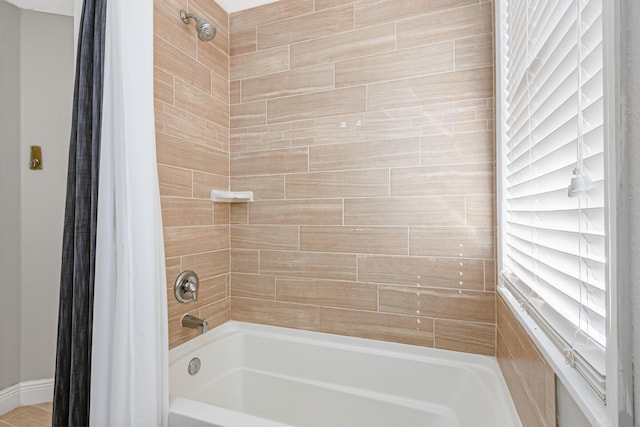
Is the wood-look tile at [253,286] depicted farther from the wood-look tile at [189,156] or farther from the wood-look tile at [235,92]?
the wood-look tile at [235,92]

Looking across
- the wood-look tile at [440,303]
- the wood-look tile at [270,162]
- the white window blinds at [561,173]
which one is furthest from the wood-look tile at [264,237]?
the white window blinds at [561,173]

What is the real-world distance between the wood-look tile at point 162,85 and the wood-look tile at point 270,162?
502 mm

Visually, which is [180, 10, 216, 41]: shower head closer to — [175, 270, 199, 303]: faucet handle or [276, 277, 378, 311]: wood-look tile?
[175, 270, 199, 303]: faucet handle

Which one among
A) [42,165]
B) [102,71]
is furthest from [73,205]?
[42,165]

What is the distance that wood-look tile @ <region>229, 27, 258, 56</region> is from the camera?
1.93 metres

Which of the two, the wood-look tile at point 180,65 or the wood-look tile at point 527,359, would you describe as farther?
the wood-look tile at point 180,65

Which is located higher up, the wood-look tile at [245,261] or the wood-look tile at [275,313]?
the wood-look tile at [245,261]

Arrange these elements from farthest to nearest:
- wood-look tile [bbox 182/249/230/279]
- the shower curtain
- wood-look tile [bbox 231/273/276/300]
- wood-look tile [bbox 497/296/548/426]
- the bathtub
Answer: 1. wood-look tile [bbox 231/273/276/300]
2. wood-look tile [bbox 182/249/230/279]
3. the bathtub
4. the shower curtain
5. wood-look tile [bbox 497/296/548/426]

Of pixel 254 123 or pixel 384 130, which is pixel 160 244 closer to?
pixel 254 123

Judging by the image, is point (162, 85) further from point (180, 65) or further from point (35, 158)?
point (35, 158)

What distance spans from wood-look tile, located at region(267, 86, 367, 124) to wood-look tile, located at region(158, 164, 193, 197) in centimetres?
57

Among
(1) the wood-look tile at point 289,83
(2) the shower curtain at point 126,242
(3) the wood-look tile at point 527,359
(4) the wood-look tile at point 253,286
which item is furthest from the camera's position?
(4) the wood-look tile at point 253,286

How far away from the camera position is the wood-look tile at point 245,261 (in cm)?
192

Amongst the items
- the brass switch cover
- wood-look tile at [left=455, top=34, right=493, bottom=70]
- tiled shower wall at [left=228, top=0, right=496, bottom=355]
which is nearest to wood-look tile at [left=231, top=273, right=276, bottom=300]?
tiled shower wall at [left=228, top=0, right=496, bottom=355]
